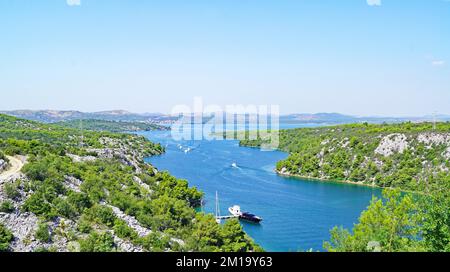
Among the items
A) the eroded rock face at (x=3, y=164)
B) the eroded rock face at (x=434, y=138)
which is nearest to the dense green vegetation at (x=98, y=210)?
the eroded rock face at (x=3, y=164)

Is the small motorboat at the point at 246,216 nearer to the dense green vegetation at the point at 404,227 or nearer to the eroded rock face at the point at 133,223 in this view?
the eroded rock face at the point at 133,223

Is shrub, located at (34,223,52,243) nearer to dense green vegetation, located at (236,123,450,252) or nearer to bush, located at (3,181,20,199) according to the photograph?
bush, located at (3,181,20,199)

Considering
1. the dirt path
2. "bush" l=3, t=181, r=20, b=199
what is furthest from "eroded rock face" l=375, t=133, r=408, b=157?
"bush" l=3, t=181, r=20, b=199

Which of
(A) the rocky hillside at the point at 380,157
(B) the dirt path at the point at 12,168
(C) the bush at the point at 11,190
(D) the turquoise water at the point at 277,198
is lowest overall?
(D) the turquoise water at the point at 277,198

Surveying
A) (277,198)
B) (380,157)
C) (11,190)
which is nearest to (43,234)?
(11,190)

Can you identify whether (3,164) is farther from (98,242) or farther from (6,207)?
(98,242)

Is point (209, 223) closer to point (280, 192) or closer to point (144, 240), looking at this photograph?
point (144, 240)
